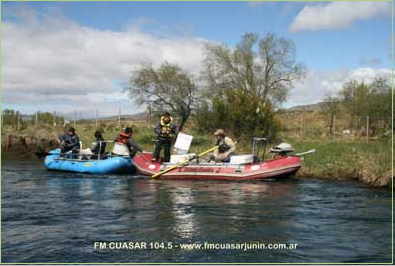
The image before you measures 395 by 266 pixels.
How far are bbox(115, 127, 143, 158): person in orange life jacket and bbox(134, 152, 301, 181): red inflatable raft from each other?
5.08 feet

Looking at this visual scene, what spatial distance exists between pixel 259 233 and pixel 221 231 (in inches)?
28.6

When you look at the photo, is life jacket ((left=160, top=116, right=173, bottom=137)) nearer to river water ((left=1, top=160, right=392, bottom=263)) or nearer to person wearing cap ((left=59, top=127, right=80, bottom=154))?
river water ((left=1, top=160, right=392, bottom=263))

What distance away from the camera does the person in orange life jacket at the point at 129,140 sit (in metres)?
20.0

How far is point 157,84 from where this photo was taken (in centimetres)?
3325

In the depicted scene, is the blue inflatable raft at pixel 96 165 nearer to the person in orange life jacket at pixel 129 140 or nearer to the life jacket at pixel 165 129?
the person in orange life jacket at pixel 129 140

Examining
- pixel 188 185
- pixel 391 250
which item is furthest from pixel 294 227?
pixel 188 185

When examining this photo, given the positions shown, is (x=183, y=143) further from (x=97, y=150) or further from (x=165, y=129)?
(x=97, y=150)

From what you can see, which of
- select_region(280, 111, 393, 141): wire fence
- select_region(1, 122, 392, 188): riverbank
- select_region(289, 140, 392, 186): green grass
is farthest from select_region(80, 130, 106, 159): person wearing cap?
select_region(280, 111, 393, 141): wire fence

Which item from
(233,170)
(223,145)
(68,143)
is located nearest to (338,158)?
(233,170)

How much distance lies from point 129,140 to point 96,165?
1.64 meters

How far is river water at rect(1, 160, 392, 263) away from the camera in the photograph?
27.0ft

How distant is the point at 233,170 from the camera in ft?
57.4

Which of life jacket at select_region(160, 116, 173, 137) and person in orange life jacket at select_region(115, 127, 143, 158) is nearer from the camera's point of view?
life jacket at select_region(160, 116, 173, 137)

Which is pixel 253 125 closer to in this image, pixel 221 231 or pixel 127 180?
pixel 127 180
